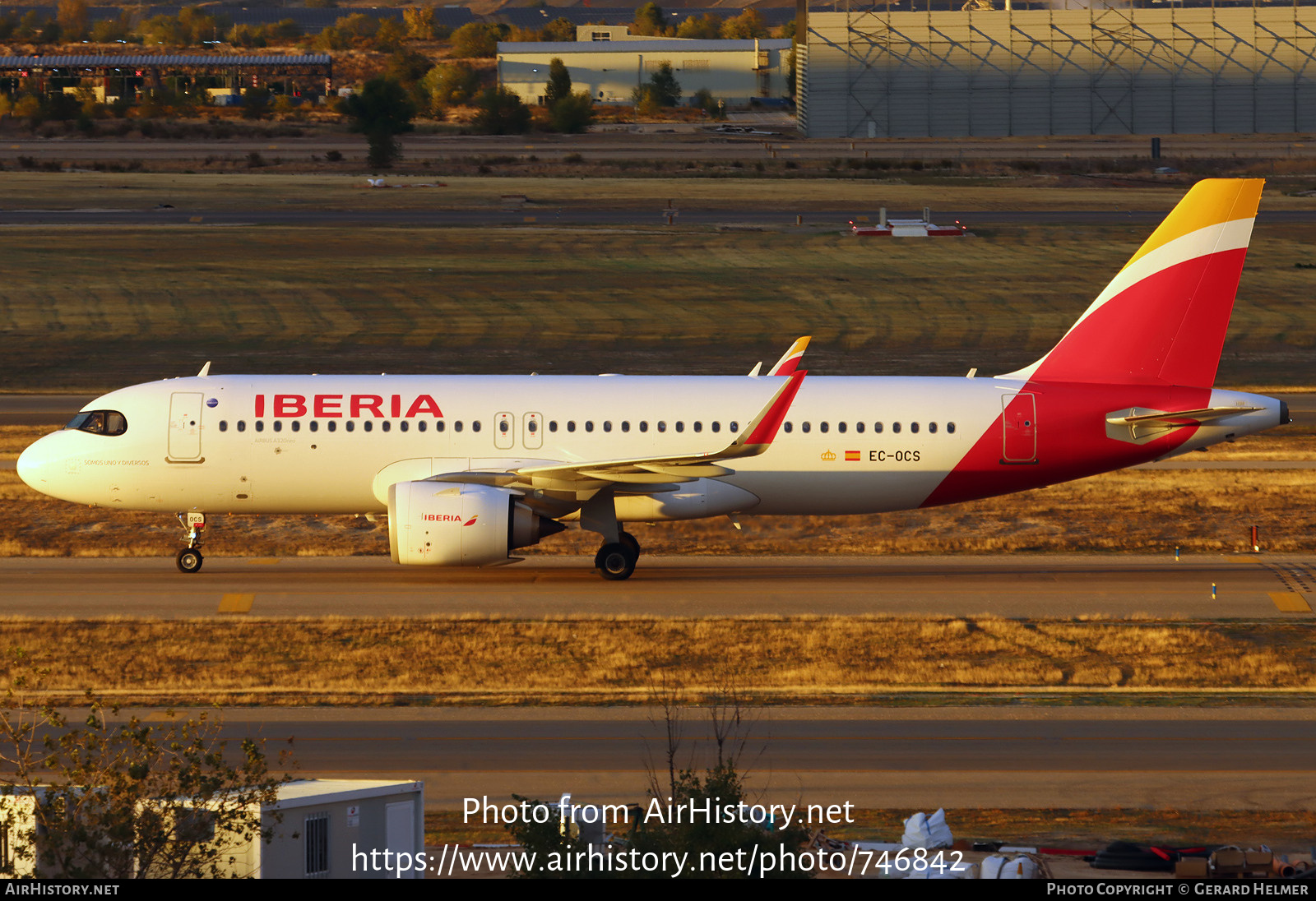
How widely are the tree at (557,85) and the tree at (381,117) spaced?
43350 millimetres

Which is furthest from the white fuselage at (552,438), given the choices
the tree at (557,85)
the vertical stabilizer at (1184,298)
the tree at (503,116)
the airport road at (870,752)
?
the tree at (557,85)

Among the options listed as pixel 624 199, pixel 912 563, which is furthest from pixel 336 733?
pixel 624 199

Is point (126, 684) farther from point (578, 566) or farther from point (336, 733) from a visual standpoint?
point (578, 566)

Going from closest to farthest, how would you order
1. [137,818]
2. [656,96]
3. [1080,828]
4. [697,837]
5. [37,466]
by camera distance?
1. [697,837]
2. [137,818]
3. [1080,828]
4. [37,466]
5. [656,96]

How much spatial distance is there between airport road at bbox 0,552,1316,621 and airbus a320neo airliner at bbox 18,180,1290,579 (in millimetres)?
1628

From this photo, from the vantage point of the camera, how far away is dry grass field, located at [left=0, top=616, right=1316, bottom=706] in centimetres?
2789

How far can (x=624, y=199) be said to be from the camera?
114562 mm

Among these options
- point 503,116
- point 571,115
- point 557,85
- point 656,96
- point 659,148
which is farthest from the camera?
point 656,96

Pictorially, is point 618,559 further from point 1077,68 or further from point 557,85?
point 557,85

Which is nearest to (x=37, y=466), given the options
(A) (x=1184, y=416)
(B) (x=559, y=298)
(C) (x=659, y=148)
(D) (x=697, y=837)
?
(D) (x=697, y=837)

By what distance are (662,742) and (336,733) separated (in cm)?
516

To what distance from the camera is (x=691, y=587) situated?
115 ft

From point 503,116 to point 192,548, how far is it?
14022cm

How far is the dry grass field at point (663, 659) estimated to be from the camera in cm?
2789
